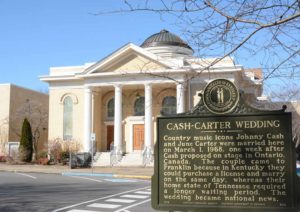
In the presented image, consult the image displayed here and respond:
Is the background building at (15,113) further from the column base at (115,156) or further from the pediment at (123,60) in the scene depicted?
the column base at (115,156)

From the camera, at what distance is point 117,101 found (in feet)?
141

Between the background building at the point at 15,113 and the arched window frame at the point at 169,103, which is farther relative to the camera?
the background building at the point at 15,113

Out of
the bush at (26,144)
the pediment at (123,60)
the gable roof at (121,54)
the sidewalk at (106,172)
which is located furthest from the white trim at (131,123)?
the sidewalk at (106,172)

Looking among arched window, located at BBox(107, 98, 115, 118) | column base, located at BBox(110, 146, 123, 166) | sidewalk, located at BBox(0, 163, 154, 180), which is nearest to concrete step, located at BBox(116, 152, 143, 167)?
column base, located at BBox(110, 146, 123, 166)

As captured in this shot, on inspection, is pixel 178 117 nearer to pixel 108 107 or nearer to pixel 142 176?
pixel 142 176

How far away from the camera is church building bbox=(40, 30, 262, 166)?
41469mm

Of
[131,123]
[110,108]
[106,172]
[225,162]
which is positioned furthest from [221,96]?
[110,108]

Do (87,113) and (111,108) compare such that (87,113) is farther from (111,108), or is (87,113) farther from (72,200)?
→ (72,200)

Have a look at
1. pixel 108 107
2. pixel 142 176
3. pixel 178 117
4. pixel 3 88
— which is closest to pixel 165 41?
pixel 108 107

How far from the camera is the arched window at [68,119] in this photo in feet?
153

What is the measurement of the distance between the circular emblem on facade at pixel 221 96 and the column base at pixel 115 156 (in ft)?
115

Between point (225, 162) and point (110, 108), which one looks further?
point (110, 108)

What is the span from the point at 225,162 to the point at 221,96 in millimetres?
831

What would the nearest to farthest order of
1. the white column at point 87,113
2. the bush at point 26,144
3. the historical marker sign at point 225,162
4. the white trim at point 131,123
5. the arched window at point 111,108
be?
the historical marker sign at point 225,162, the white column at point 87,113, the bush at point 26,144, the white trim at point 131,123, the arched window at point 111,108
